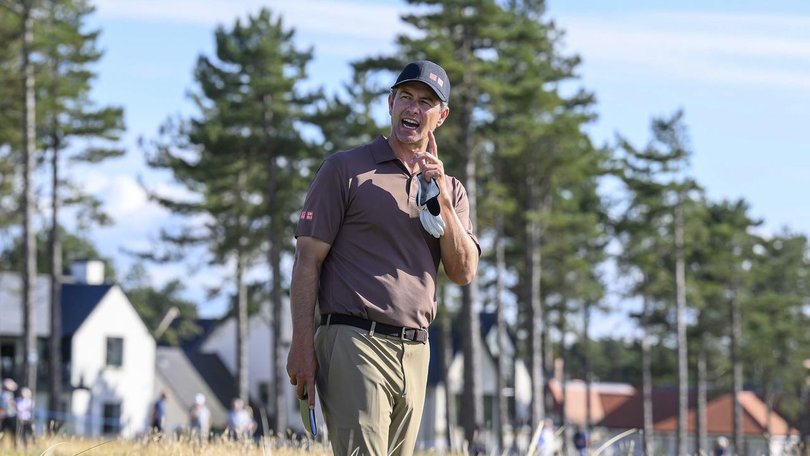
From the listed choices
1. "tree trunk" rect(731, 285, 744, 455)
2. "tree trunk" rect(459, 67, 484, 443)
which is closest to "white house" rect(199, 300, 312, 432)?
"tree trunk" rect(731, 285, 744, 455)

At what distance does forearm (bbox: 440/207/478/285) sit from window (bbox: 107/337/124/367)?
56.0 meters

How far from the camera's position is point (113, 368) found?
197 ft

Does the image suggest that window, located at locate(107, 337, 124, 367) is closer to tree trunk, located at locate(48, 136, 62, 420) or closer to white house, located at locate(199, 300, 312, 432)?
white house, located at locate(199, 300, 312, 432)

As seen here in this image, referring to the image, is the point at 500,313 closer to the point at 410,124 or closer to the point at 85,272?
the point at 85,272

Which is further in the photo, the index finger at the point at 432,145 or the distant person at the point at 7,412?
the distant person at the point at 7,412

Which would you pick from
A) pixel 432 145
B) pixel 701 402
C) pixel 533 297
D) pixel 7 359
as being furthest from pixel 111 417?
pixel 432 145

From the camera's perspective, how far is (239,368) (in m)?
48.1

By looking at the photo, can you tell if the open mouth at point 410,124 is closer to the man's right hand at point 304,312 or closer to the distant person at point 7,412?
the man's right hand at point 304,312

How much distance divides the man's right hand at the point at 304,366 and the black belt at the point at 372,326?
0.16m

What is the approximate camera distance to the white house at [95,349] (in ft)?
188

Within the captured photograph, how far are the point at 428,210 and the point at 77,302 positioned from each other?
55.7 meters

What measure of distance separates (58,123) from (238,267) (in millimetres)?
9324

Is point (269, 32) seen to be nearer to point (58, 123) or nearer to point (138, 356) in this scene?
point (58, 123)

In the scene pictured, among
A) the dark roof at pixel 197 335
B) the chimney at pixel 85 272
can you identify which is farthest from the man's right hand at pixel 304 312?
the dark roof at pixel 197 335
